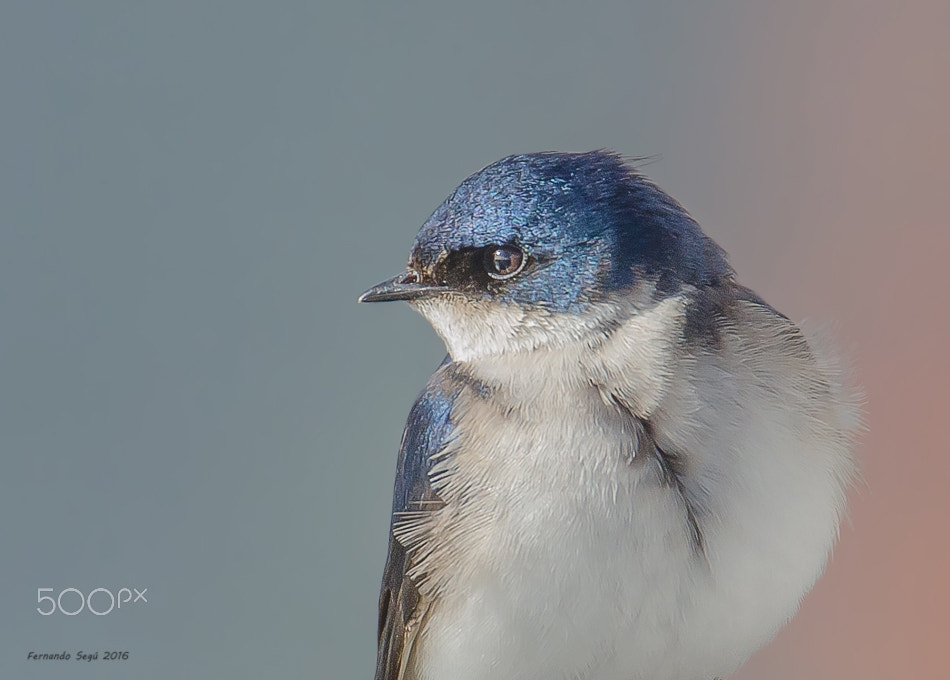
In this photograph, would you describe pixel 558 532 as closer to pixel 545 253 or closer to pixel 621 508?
pixel 621 508

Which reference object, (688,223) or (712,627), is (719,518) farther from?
(688,223)

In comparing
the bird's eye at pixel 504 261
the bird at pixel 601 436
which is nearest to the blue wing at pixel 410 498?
the bird at pixel 601 436

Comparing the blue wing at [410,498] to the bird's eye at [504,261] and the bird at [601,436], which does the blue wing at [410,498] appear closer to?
the bird at [601,436]

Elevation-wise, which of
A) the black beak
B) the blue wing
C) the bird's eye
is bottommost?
the blue wing

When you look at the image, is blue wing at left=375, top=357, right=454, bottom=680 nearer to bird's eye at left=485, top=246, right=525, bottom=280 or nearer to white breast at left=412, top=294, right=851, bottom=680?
white breast at left=412, top=294, right=851, bottom=680

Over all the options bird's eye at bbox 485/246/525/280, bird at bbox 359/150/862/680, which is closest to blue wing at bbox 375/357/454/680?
bird at bbox 359/150/862/680

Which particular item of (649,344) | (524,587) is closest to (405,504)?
(524,587)

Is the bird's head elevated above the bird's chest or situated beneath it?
elevated above
